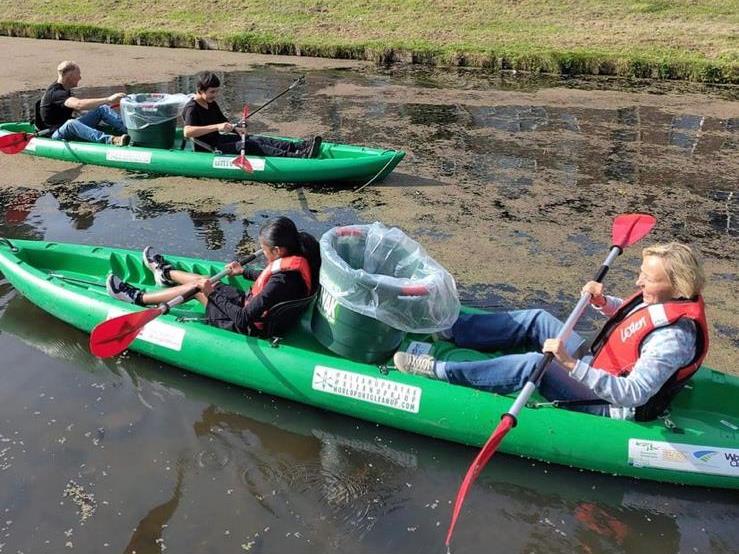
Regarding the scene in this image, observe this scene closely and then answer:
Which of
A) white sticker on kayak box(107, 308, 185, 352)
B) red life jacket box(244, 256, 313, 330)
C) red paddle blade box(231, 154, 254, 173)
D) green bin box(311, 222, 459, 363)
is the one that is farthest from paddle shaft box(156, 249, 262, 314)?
red paddle blade box(231, 154, 254, 173)

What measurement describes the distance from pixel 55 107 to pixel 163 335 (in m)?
5.44

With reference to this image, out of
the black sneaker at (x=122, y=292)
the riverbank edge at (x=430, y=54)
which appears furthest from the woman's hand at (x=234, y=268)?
the riverbank edge at (x=430, y=54)

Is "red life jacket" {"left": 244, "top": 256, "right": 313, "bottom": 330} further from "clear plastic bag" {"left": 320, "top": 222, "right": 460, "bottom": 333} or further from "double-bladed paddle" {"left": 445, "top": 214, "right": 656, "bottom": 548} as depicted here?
"double-bladed paddle" {"left": 445, "top": 214, "right": 656, "bottom": 548}

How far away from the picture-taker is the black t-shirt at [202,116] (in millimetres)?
7773

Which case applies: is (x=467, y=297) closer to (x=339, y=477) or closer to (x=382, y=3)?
(x=339, y=477)

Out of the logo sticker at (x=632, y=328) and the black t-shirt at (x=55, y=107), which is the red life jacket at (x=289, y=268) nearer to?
the logo sticker at (x=632, y=328)

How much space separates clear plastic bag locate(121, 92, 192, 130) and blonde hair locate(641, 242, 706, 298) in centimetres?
613

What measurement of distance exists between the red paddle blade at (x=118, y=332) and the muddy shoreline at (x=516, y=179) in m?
2.51

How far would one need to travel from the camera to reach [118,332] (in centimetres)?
427

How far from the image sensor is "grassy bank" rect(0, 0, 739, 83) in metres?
15.4

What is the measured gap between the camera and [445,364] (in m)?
4.04

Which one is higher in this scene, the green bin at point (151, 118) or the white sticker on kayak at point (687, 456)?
the green bin at point (151, 118)

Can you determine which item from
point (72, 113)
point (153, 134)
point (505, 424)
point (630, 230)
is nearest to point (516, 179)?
point (630, 230)

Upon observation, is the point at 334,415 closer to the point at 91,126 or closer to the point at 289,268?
the point at 289,268
